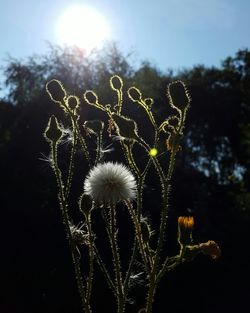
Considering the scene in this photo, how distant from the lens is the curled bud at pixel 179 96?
1.83 meters

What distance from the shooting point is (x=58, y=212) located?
13383 mm

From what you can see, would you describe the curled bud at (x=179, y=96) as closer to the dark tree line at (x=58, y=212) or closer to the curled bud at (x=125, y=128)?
the curled bud at (x=125, y=128)

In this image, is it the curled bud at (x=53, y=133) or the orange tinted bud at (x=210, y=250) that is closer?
the orange tinted bud at (x=210, y=250)

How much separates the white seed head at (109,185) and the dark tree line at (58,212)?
9.97 m

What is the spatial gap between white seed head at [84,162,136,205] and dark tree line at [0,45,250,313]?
392 inches

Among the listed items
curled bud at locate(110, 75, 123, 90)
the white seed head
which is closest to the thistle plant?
A: the white seed head

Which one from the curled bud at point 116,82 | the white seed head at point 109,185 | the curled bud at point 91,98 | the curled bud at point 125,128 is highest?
the curled bud at point 116,82

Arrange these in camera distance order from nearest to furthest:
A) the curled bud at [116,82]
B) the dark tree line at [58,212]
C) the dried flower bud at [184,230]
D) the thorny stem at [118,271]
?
the thorny stem at [118,271]
the dried flower bud at [184,230]
the curled bud at [116,82]
the dark tree line at [58,212]

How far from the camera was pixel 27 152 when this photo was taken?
50.4 ft

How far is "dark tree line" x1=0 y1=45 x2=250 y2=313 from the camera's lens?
1247 cm

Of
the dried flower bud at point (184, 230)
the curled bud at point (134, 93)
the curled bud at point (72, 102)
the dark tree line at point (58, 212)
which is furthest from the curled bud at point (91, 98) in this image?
the dark tree line at point (58, 212)

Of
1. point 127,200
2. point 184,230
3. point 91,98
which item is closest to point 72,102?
point 91,98

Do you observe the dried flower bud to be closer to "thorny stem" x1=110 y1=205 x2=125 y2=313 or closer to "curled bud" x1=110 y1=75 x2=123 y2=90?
"thorny stem" x1=110 y1=205 x2=125 y2=313

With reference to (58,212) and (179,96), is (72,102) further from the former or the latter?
(58,212)
